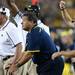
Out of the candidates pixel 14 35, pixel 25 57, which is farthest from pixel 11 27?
pixel 25 57

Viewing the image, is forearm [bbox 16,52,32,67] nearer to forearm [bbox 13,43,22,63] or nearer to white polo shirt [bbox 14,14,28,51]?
forearm [bbox 13,43,22,63]

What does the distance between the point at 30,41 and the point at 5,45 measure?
1312 millimetres

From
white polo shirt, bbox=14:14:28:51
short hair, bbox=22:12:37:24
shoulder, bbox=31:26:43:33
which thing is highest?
short hair, bbox=22:12:37:24

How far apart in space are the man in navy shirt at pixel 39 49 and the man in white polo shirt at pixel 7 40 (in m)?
0.67

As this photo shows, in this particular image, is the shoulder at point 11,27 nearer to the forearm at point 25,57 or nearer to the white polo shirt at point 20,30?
the white polo shirt at point 20,30

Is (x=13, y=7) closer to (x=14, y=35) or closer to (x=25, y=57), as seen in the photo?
(x=14, y=35)

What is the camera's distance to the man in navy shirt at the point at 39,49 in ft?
31.1

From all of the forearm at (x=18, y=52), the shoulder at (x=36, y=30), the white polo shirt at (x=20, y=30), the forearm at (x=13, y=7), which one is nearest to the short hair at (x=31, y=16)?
the shoulder at (x=36, y=30)

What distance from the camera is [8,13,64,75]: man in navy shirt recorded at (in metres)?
9.48

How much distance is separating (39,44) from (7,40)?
1.32 m

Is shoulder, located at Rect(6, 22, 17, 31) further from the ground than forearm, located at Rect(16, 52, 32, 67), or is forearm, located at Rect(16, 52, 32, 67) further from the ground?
shoulder, located at Rect(6, 22, 17, 31)

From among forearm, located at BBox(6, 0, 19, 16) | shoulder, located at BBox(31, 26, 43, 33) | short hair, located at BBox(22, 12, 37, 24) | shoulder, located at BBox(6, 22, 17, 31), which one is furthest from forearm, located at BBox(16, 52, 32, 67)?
forearm, located at BBox(6, 0, 19, 16)

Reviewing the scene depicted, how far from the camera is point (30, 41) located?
9.48 metres

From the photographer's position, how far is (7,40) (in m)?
10.6
